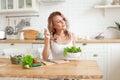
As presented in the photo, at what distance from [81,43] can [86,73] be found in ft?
6.70

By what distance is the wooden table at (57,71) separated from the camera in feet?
5.27

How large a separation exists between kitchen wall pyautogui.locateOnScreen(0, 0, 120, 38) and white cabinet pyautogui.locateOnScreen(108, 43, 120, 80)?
644 millimetres

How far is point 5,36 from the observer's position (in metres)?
4.34

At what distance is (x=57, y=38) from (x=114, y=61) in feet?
4.98

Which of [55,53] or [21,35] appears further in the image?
[21,35]

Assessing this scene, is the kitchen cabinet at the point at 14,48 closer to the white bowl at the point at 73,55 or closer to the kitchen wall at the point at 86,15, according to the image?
the kitchen wall at the point at 86,15

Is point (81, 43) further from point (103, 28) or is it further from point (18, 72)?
point (18, 72)

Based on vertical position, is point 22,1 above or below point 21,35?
above

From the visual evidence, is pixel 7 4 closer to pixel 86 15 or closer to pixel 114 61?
pixel 86 15

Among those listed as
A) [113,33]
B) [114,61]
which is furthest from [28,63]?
[113,33]

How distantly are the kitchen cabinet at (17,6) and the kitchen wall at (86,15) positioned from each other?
1.02 ft

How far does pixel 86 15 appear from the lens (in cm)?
418

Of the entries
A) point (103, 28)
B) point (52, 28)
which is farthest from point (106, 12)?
point (52, 28)

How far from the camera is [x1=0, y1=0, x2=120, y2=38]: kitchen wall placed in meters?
4.14
